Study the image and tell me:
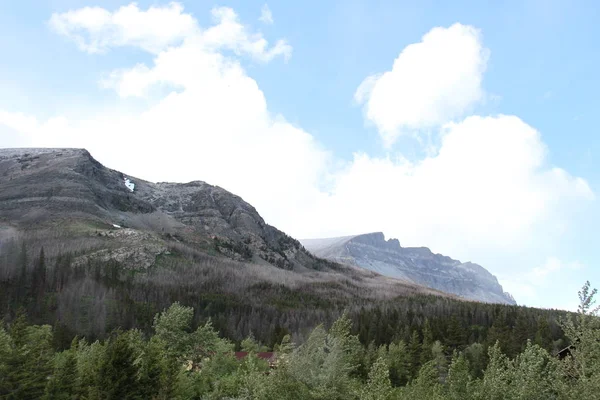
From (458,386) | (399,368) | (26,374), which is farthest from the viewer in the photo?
(399,368)

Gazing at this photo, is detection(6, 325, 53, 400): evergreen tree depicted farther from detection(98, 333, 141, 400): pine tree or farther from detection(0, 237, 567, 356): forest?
detection(0, 237, 567, 356): forest

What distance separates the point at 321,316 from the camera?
19875 centimetres

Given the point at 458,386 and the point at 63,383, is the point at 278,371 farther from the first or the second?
the point at 63,383

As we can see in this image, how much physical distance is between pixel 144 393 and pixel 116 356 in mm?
4783

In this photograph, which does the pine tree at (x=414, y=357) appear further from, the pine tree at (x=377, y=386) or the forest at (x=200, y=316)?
the pine tree at (x=377, y=386)

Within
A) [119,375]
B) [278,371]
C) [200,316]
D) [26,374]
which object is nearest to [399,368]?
[119,375]

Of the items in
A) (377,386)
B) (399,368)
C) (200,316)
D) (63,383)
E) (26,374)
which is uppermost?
(377,386)

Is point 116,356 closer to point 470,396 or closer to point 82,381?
point 82,381

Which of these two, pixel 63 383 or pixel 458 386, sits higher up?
pixel 458 386

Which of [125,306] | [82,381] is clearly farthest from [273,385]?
[125,306]

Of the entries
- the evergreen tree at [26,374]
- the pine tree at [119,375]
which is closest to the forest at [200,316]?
the evergreen tree at [26,374]

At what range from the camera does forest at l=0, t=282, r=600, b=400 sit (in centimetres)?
2889

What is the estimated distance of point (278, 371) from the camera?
32.7m

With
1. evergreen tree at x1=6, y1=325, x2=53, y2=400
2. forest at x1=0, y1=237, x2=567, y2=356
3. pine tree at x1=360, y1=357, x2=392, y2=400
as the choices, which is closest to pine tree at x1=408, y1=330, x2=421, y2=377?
forest at x1=0, y1=237, x2=567, y2=356
